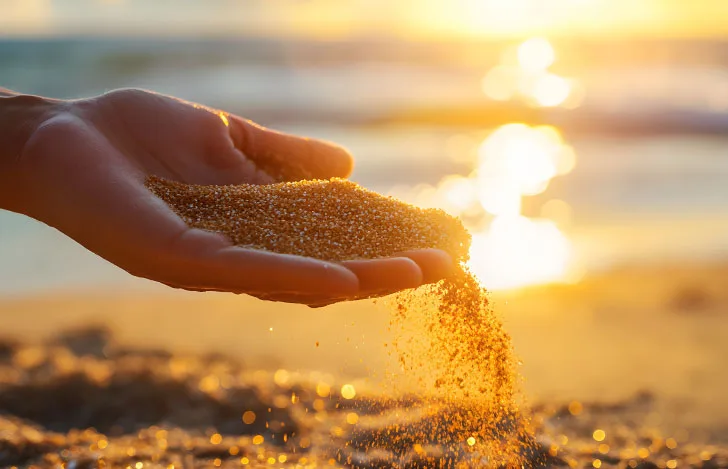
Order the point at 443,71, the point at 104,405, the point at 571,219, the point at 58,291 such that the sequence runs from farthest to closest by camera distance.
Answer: the point at 443,71 → the point at 571,219 → the point at 58,291 → the point at 104,405

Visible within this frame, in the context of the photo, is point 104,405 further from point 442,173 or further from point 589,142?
point 589,142

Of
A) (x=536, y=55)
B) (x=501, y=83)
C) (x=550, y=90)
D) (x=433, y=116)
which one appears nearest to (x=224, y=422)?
(x=433, y=116)

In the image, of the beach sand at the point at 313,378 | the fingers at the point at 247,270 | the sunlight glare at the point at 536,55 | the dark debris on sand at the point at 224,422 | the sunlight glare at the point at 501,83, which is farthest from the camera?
the sunlight glare at the point at 536,55

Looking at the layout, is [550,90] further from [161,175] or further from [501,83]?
[161,175]

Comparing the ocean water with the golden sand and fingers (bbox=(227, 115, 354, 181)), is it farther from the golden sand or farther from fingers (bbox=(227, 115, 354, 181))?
the golden sand

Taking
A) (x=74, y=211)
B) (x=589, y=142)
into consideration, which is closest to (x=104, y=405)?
(x=74, y=211)

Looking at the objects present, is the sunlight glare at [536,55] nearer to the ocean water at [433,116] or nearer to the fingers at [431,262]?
the ocean water at [433,116]

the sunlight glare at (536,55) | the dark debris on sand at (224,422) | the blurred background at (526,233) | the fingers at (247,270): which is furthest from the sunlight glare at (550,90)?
the fingers at (247,270)
